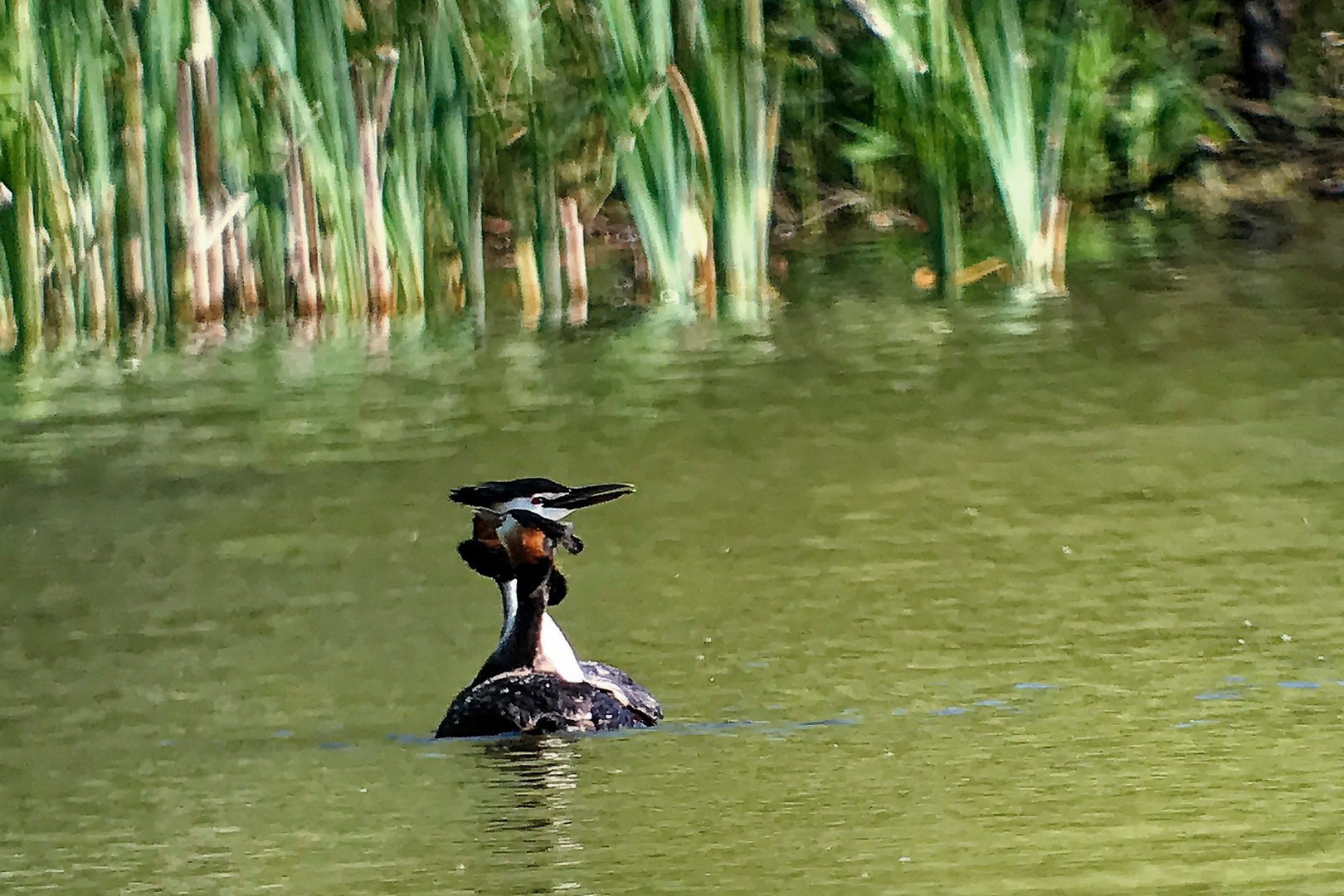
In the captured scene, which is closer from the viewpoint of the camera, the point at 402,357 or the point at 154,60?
the point at 154,60

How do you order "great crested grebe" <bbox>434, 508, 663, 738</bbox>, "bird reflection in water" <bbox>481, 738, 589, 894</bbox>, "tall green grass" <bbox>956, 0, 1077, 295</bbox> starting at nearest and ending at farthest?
"bird reflection in water" <bbox>481, 738, 589, 894</bbox> < "great crested grebe" <bbox>434, 508, 663, 738</bbox> < "tall green grass" <bbox>956, 0, 1077, 295</bbox>

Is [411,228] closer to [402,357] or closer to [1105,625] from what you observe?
[402,357]

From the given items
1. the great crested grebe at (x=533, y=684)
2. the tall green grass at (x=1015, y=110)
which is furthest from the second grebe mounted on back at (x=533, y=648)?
the tall green grass at (x=1015, y=110)

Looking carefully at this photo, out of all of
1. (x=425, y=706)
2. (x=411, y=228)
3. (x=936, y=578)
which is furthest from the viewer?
(x=411, y=228)

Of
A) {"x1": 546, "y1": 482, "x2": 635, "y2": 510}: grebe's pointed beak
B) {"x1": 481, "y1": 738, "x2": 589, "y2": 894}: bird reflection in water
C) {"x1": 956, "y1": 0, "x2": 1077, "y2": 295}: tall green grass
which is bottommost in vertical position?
{"x1": 481, "y1": 738, "x2": 589, "y2": 894}: bird reflection in water

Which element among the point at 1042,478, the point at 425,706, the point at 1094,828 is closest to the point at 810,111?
the point at 1042,478

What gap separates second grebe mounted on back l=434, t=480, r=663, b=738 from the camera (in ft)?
18.0

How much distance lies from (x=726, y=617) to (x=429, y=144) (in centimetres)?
581

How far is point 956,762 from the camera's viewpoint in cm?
493

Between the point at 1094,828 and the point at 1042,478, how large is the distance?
12.6 ft

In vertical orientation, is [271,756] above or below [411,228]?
below

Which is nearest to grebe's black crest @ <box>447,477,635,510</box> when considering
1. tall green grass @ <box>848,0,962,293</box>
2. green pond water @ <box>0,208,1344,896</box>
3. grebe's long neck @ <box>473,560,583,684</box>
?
grebe's long neck @ <box>473,560,583,684</box>

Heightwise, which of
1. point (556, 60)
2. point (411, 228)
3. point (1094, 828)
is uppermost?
point (556, 60)

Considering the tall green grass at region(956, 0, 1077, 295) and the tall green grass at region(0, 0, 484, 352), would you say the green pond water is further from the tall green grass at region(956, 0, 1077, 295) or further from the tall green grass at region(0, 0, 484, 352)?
the tall green grass at region(956, 0, 1077, 295)
